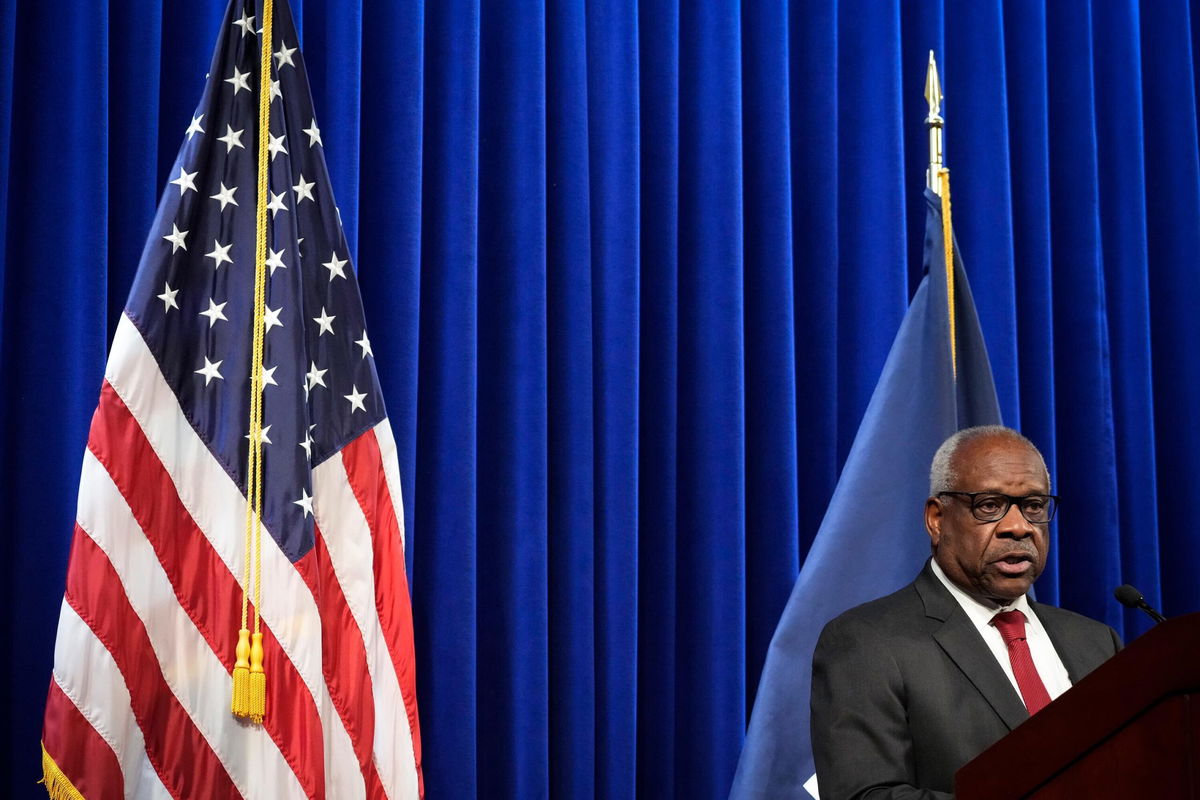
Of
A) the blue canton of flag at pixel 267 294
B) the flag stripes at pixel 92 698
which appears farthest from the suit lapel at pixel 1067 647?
the flag stripes at pixel 92 698

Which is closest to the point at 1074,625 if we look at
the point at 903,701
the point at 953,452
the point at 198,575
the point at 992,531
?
the point at 992,531

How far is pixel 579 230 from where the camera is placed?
3678 millimetres

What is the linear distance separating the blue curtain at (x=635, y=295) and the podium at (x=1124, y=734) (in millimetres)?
1776

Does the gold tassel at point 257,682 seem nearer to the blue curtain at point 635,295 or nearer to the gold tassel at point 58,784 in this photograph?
the gold tassel at point 58,784

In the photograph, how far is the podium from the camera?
5.33 feet

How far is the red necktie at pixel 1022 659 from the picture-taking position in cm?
257

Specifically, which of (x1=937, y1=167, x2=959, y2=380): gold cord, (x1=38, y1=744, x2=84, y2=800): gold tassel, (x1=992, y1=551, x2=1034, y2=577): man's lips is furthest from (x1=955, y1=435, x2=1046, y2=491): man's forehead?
(x1=38, y1=744, x2=84, y2=800): gold tassel

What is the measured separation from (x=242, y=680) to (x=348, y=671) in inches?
11.0

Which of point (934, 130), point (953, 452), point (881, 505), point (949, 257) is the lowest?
point (881, 505)

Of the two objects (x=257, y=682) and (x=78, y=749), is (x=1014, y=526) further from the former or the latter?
(x=78, y=749)

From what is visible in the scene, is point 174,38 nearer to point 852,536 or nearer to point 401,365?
point 401,365

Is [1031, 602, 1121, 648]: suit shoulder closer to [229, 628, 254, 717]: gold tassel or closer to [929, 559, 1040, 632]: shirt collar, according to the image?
[929, 559, 1040, 632]: shirt collar

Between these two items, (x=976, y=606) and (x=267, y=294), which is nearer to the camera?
(x=976, y=606)

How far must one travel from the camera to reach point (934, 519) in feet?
9.21
